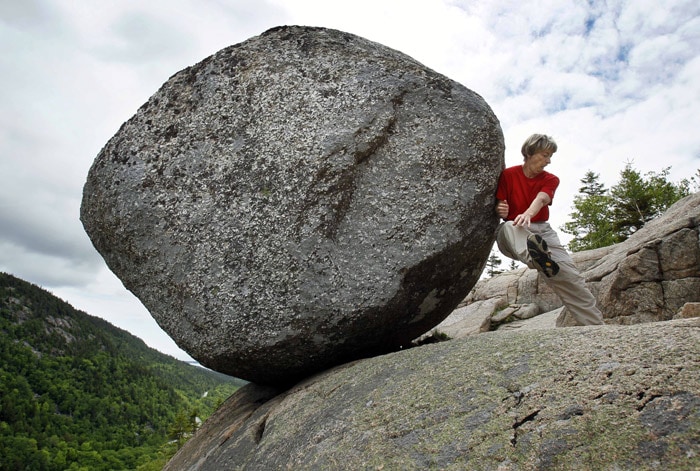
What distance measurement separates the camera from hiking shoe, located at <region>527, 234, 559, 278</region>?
22.3 ft

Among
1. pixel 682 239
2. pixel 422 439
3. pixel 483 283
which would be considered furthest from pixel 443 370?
pixel 483 283

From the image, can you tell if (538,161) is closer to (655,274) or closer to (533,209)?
(533,209)

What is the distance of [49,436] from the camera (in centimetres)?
13200

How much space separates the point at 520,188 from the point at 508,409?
4.14 meters

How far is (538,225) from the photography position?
7.44m

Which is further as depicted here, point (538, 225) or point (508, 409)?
point (538, 225)

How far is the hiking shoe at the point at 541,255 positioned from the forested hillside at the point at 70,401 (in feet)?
358

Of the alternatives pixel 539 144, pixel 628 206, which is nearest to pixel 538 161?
pixel 539 144

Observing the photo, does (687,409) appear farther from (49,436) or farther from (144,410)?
(144,410)

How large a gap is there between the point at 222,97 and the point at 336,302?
3.52 meters

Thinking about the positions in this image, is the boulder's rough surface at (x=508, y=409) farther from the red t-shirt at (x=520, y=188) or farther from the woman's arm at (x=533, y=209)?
the red t-shirt at (x=520, y=188)

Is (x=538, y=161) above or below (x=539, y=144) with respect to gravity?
below

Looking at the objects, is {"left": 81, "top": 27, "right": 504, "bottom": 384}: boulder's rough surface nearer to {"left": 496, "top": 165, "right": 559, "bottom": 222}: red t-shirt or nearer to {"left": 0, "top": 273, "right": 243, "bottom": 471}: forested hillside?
{"left": 496, "top": 165, "right": 559, "bottom": 222}: red t-shirt

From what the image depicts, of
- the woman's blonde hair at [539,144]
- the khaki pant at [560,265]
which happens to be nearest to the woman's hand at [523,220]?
the khaki pant at [560,265]
